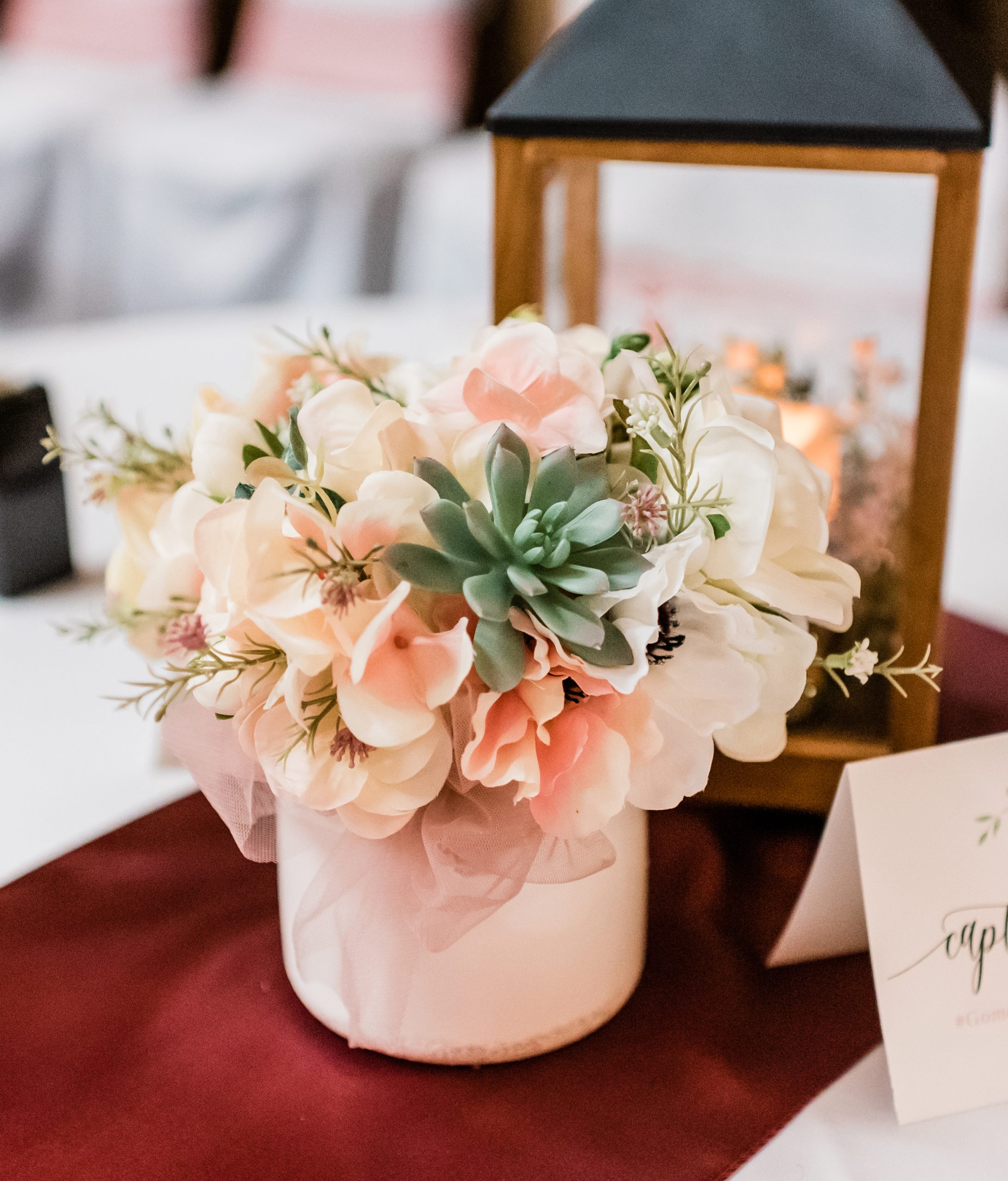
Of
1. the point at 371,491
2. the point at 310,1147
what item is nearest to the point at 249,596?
the point at 371,491

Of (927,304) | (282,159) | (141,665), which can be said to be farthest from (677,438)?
(282,159)

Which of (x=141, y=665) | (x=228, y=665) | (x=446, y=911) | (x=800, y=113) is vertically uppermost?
(x=800, y=113)

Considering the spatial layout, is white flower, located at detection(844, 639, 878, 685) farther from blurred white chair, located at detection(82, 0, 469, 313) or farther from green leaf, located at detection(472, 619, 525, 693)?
blurred white chair, located at detection(82, 0, 469, 313)

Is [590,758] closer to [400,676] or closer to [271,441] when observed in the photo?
[400,676]

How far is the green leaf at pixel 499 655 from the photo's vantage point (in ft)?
1.39

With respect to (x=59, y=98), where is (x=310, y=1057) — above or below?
below

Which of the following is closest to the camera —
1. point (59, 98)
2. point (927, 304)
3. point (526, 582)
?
point (526, 582)

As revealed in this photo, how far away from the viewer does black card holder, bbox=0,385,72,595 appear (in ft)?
3.07

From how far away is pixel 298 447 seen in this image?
0.46 meters

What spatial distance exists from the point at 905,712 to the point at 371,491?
382 millimetres

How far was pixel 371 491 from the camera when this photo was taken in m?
0.43

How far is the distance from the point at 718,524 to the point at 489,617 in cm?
10

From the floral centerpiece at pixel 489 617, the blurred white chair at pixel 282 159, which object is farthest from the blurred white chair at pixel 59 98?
the floral centerpiece at pixel 489 617

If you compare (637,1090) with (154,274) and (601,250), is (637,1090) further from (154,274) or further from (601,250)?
(154,274)
